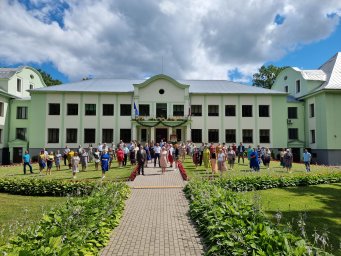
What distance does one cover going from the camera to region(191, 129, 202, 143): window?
37906 millimetres

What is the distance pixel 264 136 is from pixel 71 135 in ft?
80.9

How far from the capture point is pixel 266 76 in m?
61.3

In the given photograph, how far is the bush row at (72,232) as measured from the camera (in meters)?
5.50

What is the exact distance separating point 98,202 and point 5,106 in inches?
1381

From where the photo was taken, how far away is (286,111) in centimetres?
3869

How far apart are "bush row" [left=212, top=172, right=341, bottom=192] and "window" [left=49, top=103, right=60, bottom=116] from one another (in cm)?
2807

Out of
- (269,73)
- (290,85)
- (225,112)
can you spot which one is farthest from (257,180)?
(269,73)

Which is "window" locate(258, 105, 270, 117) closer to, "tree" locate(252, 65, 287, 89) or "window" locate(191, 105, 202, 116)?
"window" locate(191, 105, 202, 116)

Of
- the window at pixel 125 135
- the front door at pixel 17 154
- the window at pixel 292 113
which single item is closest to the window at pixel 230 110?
the window at pixel 292 113

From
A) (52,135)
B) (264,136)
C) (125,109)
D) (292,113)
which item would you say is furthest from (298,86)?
(52,135)

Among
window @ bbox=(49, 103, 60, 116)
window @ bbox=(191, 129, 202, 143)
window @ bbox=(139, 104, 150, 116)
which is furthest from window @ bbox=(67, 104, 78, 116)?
window @ bbox=(191, 129, 202, 143)

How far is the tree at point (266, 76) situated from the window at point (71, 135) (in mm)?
40087

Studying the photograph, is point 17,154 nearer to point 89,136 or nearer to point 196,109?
point 89,136

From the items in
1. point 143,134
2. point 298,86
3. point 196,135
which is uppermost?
point 298,86
